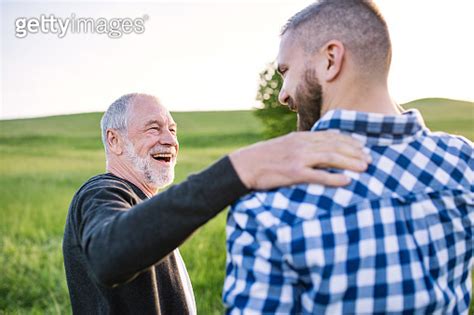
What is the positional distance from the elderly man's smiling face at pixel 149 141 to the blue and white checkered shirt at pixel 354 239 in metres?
1.44

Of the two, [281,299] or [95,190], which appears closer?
[281,299]

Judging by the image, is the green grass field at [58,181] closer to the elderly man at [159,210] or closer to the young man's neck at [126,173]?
the young man's neck at [126,173]

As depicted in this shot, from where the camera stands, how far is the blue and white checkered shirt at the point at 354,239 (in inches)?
57.6

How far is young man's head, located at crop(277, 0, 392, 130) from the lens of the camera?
165 cm

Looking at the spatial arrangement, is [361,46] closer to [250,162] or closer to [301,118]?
[301,118]

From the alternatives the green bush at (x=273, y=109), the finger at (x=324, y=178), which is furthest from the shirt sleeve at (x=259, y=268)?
the green bush at (x=273, y=109)

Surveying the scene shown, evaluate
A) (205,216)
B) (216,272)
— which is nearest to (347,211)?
(205,216)

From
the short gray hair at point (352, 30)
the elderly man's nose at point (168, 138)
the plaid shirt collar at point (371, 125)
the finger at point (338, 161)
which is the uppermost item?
the short gray hair at point (352, 30)

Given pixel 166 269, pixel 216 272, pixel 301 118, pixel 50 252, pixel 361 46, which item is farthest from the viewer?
pixel 50 252

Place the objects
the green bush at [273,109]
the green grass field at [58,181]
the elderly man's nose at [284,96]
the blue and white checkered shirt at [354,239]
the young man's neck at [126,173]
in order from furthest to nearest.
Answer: the green bush at [273,109] < the green grass field at [58,181] < the young man's neck at [126,173] < the elderly man's nose at [284,96] < the blue and white checkered shirt at [354,239]

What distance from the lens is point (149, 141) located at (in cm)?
300

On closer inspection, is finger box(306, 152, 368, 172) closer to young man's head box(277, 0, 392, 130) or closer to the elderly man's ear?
young man's head box(277, 0, 392, 130)

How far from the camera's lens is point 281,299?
4.86 feet

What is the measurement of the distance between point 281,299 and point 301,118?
577 mm
